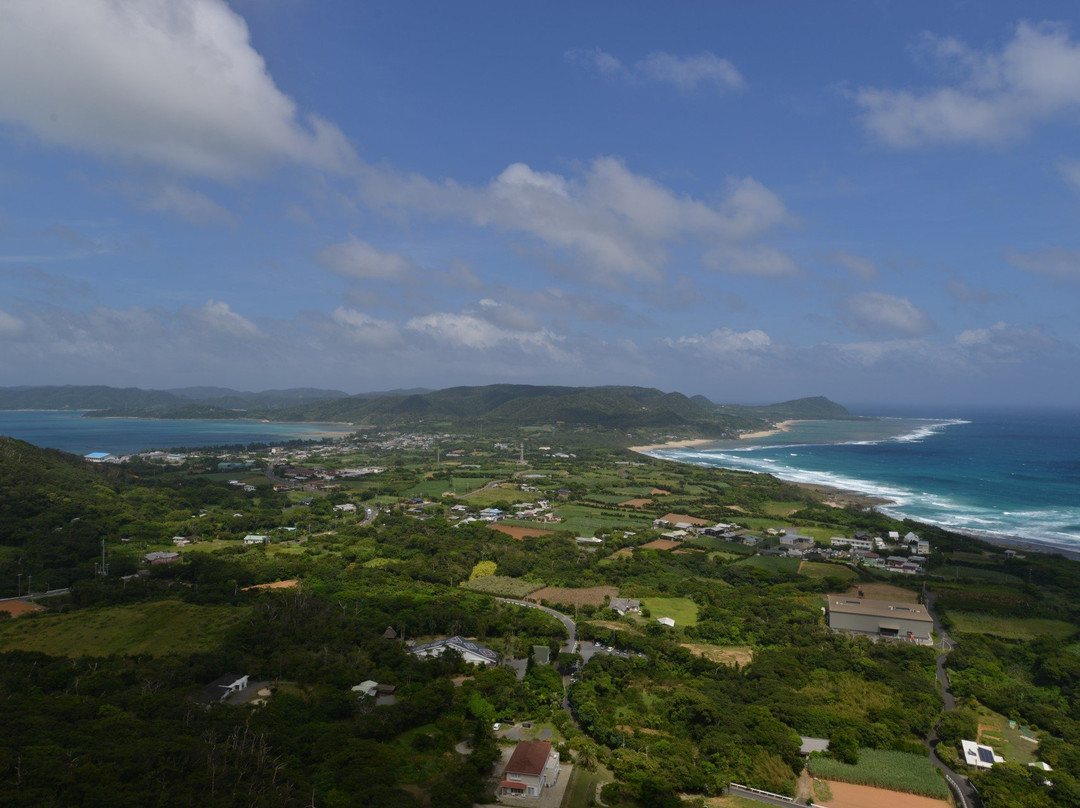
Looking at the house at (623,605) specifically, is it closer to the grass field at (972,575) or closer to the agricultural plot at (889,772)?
the agricultural plot at (889,772)

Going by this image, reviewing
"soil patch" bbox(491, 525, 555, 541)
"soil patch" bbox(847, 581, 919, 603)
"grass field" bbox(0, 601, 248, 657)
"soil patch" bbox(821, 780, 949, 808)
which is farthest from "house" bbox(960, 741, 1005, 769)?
"soil patch" bbox(491, 525, 555, 541)

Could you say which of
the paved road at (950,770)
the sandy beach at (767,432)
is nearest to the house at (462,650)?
the paved road at (950,770)

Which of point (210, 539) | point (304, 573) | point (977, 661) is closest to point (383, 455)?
point (210, 539)

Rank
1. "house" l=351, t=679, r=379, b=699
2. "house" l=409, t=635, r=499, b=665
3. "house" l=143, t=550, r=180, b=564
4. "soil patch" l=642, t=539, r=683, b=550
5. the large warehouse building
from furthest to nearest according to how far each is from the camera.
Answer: "soil patch" l=642, t=539, r=683, b=550 → "house" l=143, t=550, r=180, b=564 → the large warehouse building → "house" l=409, t=635, r=499, b=665 → "house" l=351, t=679, r=379, b=699

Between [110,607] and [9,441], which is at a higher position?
[9,441]

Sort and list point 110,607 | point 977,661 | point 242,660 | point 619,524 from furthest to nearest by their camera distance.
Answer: point 619,524 → point 110,607 → point 977,661 → point 242,660

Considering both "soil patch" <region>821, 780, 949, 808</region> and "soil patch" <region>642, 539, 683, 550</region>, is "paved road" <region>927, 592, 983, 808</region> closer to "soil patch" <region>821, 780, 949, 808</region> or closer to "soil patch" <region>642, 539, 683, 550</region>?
"soil patch" <region>821, 780, 949, 808</region>

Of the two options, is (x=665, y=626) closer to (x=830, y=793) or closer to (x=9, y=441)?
(x=830, y=793)
